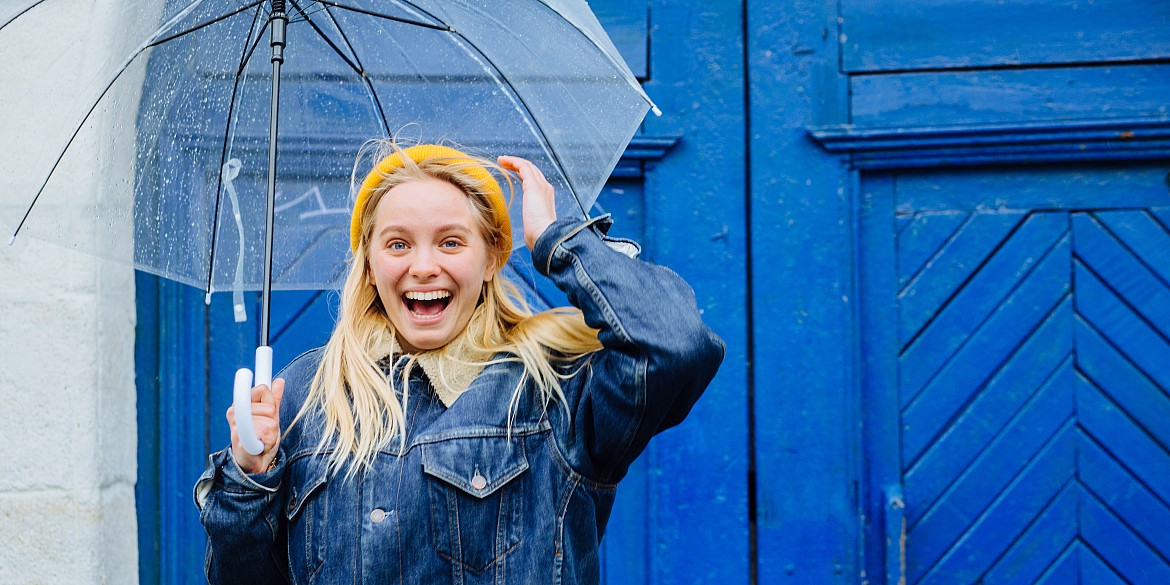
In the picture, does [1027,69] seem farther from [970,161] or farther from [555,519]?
[555,519]

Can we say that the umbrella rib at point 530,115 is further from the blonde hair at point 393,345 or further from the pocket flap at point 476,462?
the pocket flap at point 476,462

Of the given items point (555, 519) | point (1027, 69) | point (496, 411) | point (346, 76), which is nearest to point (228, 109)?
point (346, 76)

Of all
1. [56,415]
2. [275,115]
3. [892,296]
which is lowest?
[56,415]

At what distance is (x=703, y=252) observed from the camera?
2.91m

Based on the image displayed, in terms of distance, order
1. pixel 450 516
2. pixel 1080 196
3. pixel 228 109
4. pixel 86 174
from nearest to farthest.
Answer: pixel 450 516 < pixel 86 174 < pixel 228 109 < pixel 1080 196

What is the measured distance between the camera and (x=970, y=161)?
9.39ft

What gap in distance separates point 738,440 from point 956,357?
60 centimetres

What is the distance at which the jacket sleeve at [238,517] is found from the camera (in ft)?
5.63

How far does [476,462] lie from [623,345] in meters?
0.31

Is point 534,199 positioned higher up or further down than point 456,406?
higher up

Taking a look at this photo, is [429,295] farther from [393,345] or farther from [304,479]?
[304,479]

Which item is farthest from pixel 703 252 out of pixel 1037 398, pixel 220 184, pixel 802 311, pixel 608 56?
pixel 220 184

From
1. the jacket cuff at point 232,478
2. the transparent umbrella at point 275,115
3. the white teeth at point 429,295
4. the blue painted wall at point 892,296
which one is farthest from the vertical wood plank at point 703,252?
the jacket cuff at point 232,478

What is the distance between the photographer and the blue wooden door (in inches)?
110
